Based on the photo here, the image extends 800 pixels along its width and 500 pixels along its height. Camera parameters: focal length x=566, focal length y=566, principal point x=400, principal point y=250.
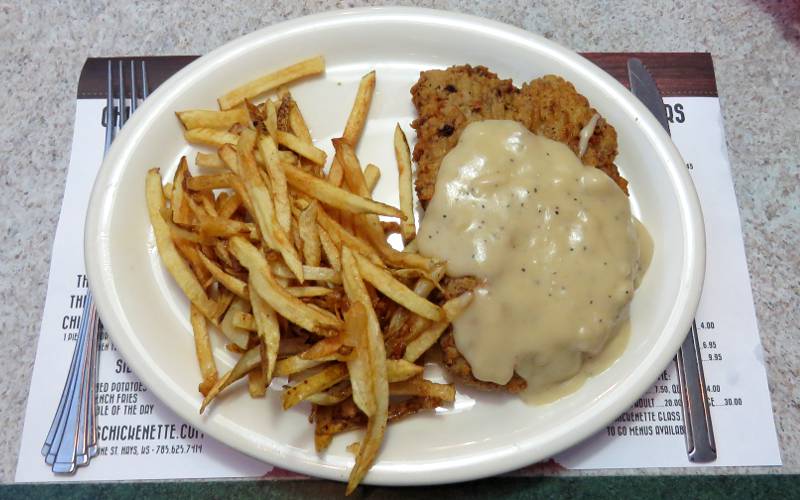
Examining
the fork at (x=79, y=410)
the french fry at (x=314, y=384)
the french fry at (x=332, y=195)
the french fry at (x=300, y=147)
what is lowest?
the fork at (x=79, y=410)

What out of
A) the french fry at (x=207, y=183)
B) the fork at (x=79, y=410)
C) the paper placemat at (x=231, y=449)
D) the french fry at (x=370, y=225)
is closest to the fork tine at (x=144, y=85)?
the paper placemat at (x=231, y=449)

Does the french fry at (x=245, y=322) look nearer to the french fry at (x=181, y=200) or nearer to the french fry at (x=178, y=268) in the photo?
the french fry at (x=178, y=268)

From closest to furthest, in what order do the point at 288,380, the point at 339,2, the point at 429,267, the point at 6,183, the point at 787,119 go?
the point at 429,267
the point at 288,380
the point at 6,183
the point at 787,119
the point at 339,2

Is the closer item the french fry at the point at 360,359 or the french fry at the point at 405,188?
the french fry at the point at 360,359

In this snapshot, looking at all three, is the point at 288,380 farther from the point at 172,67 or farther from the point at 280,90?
the point at 172,67

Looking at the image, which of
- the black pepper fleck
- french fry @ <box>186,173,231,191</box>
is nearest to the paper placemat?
french fry @ <box>186,173,231,191</box>

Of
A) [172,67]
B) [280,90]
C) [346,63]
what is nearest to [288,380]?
[280,90]

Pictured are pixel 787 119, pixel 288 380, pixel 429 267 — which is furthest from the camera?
pixel 787 119
